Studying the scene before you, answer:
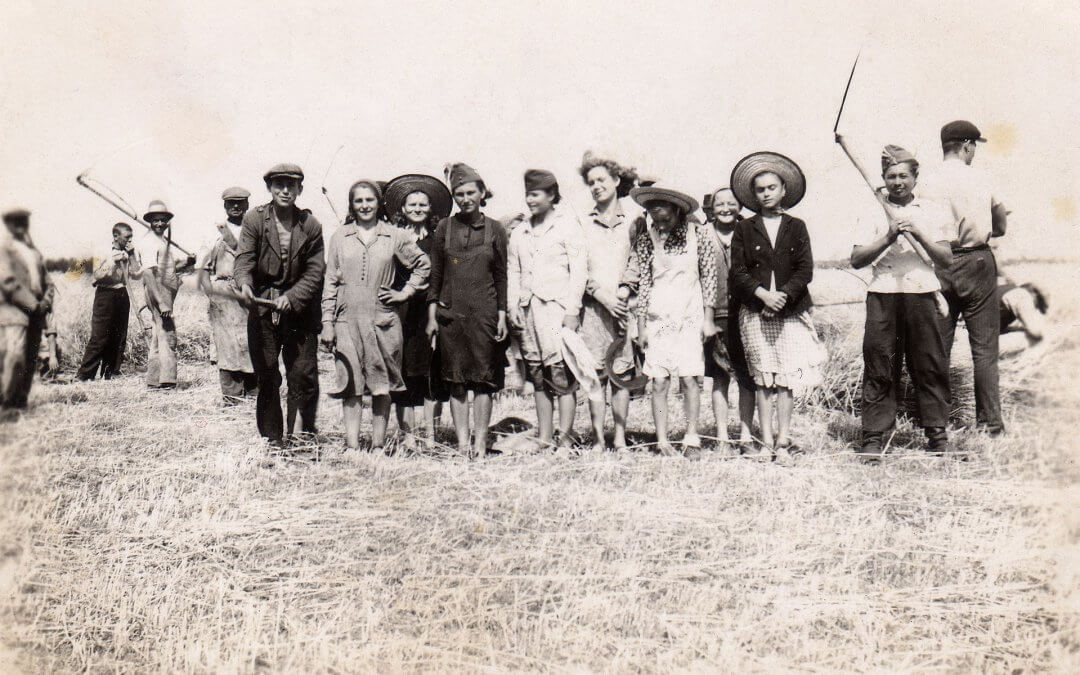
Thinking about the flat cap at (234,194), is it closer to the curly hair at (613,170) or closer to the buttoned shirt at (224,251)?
the buttoned shirt at (224,251)

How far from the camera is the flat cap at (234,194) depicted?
7.79 m

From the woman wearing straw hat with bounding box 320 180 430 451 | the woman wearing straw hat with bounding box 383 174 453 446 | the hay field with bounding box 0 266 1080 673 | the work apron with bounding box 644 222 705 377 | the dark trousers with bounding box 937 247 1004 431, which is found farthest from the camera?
the woman wearing straw hat with bounding box 383 174 453 446

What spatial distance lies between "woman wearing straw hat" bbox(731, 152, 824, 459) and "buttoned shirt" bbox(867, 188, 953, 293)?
46 cm

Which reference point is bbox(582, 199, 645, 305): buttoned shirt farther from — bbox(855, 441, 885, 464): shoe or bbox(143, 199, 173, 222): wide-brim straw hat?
bbox(143, 199, 173, 222): wide-brim straw hat

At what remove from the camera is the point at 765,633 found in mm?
3197

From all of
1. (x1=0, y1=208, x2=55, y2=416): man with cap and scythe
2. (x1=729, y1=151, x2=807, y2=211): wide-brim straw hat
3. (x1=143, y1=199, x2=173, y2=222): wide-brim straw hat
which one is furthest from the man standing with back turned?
(x1=143, y1=199, x2=173, y2=222): wide-brim straw hat

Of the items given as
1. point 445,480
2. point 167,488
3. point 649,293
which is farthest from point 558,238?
point 167,488

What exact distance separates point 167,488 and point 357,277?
1716mm

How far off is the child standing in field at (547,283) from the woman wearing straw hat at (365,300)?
685 millimetres

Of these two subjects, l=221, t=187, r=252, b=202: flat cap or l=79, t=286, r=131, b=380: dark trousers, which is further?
l=79, t=286, r=131, b=380: dark trousers

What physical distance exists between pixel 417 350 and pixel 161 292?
401 centimetres

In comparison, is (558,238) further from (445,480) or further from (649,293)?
(445,480)

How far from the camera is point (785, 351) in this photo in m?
5.09

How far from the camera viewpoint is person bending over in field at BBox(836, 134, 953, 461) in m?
4.89
